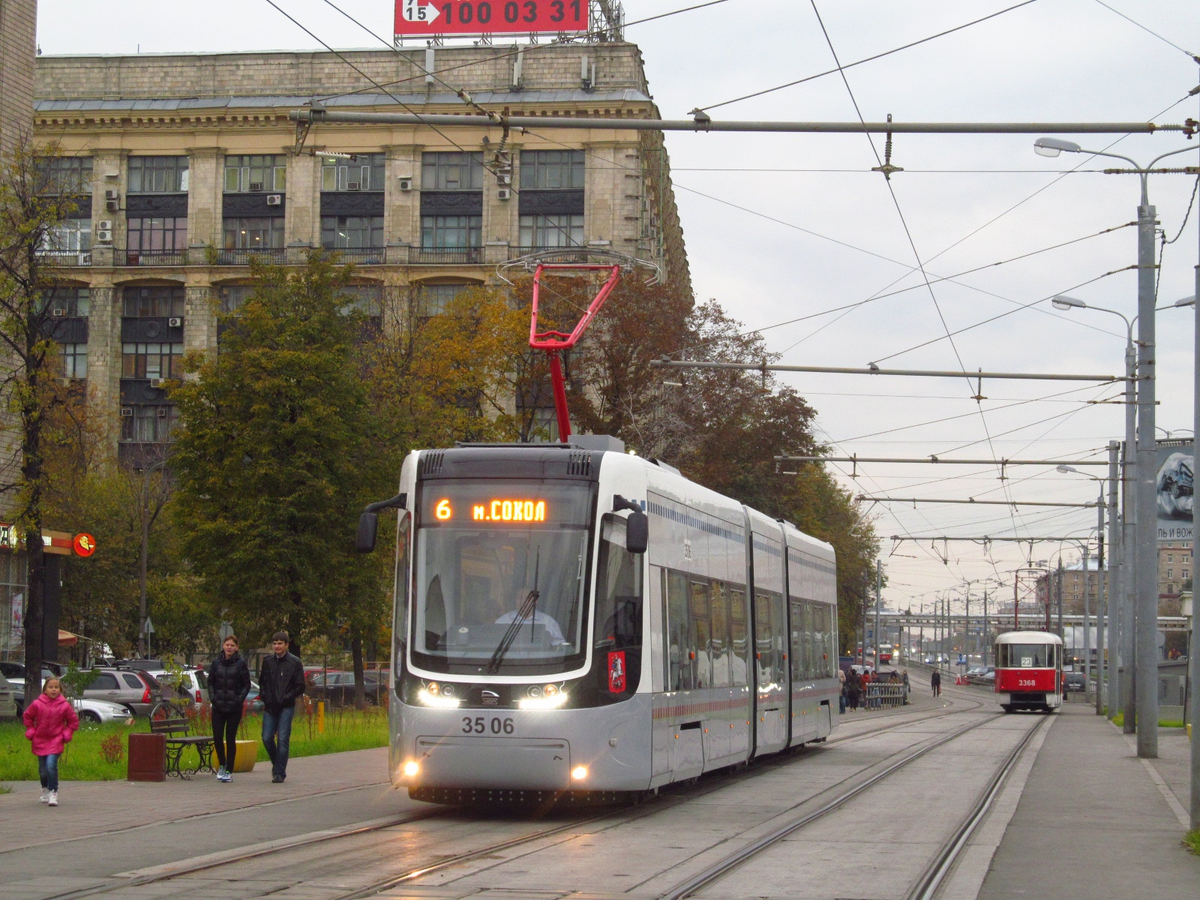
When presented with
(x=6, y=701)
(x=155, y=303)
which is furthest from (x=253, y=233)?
(x=6, y=701)

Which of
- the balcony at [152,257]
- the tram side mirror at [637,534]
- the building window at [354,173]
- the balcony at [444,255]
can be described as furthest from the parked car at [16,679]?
the balcony at [152,257]

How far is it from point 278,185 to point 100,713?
142 feet

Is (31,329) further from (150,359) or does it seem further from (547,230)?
(150,359)

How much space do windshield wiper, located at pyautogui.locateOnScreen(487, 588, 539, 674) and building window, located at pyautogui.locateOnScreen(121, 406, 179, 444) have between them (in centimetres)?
6166

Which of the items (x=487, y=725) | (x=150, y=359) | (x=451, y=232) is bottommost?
(x=487, y=725)

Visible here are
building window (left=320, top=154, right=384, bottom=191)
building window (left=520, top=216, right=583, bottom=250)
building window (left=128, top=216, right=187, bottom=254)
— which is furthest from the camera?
building window (left=128, top=216, right=187, bottom=254)

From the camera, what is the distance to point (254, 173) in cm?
7362

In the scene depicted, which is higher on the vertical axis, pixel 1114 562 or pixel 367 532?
pixel 1114 562

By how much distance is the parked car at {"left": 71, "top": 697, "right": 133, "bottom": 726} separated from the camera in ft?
109

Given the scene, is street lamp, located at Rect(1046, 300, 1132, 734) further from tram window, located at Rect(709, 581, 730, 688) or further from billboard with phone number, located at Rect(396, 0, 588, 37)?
billboard with phone number, located at Rect(396, 0, 588, 37)

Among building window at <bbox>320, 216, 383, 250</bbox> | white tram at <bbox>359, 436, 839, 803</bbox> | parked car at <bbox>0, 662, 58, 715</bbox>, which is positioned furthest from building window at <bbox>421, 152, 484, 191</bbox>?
white tram at <bbox>359, 436, 839, 803</bbox>

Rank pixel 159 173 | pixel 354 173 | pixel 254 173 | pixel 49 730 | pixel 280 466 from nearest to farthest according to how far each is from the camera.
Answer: pixel 49 730, pixel 280 466, pixel 354 173, pixel 254 173, pixel 159 173

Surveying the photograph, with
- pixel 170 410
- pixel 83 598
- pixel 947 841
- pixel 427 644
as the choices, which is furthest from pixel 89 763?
pixel 170 410

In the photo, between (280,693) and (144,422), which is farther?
(144,422)
